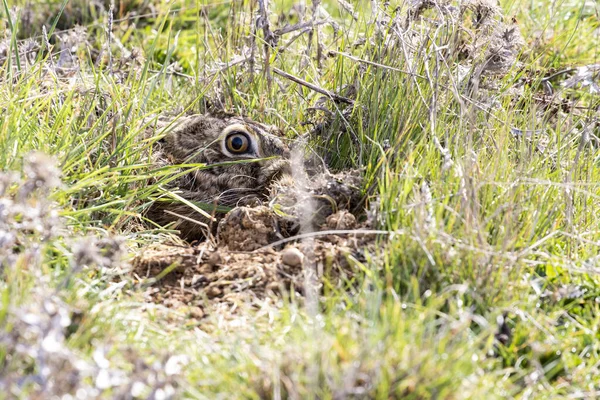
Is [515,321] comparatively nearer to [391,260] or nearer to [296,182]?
[391,260]

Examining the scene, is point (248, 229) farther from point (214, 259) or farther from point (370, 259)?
point (370, 259)

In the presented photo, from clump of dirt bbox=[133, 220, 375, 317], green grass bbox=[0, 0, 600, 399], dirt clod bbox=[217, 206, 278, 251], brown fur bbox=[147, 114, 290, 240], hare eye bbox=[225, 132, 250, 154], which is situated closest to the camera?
green grass bbox=[0, 0, 600, 399]

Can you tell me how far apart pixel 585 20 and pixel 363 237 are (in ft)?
10.6

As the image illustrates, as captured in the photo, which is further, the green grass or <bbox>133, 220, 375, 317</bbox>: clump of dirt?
<bbox>133, 220, 375, 317</bbox>: clump of dirt

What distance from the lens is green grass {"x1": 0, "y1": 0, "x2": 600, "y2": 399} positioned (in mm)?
2377

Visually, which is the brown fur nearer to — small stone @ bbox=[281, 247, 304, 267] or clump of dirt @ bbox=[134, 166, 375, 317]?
clump of dirt @ bbox=[134, 166, 375, 317]

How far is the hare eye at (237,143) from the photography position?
429 cm

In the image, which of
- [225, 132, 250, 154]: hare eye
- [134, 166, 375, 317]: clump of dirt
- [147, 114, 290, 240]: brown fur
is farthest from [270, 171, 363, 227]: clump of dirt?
[225, 132, 250, 154]: hare eye

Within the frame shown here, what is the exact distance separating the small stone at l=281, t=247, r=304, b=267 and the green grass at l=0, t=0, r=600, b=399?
0.72 ft

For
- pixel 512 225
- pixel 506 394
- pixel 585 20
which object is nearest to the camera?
pixel 506 394

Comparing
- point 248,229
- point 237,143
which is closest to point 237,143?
point 237,143

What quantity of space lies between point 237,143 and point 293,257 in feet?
4.01

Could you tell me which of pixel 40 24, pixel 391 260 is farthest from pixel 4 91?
pixel 40 24

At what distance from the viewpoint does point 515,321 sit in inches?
116
